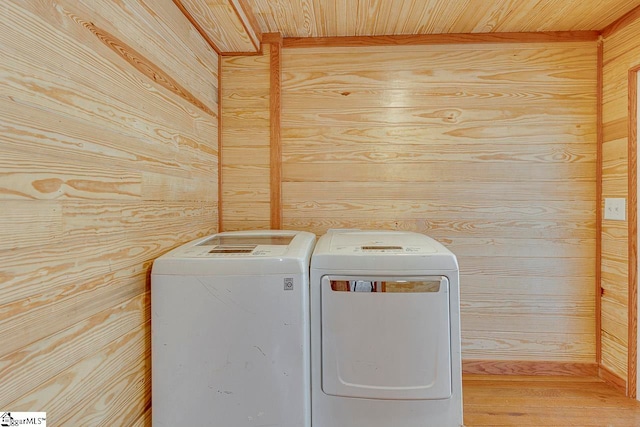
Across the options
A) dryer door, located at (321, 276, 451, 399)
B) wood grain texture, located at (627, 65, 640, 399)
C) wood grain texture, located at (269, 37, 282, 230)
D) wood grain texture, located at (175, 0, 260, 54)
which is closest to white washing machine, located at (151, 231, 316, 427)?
dryer door, located at (321, 276, 451, 399)

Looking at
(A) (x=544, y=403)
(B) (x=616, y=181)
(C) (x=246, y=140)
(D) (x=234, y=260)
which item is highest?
(C) (x=246, y=140)

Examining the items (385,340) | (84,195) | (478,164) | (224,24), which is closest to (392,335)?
(385,340)

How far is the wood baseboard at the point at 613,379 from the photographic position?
1.65m

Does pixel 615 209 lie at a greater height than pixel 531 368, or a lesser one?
greater

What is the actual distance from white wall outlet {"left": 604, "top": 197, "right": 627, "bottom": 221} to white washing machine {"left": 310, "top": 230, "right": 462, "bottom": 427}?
1.11 m

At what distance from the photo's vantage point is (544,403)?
5.22 ft

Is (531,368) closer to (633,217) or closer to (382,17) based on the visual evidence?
(633,217)

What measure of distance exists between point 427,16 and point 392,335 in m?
1.47

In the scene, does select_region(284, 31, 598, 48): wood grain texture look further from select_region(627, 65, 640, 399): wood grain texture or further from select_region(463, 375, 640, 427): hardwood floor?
select_region(463, 375, 640, 427): hardwood floor

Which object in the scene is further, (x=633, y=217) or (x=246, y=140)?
(x=246, y=140)

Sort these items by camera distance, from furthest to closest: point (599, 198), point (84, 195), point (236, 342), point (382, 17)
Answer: point (599, 198) < point (382, 17) < point (236, 342) < point (84, 195)

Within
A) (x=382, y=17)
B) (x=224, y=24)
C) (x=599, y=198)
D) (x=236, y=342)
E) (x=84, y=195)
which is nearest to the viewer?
(x=84, y=195)

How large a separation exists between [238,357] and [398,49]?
65.6 inches

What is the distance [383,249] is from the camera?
1.25 metres
